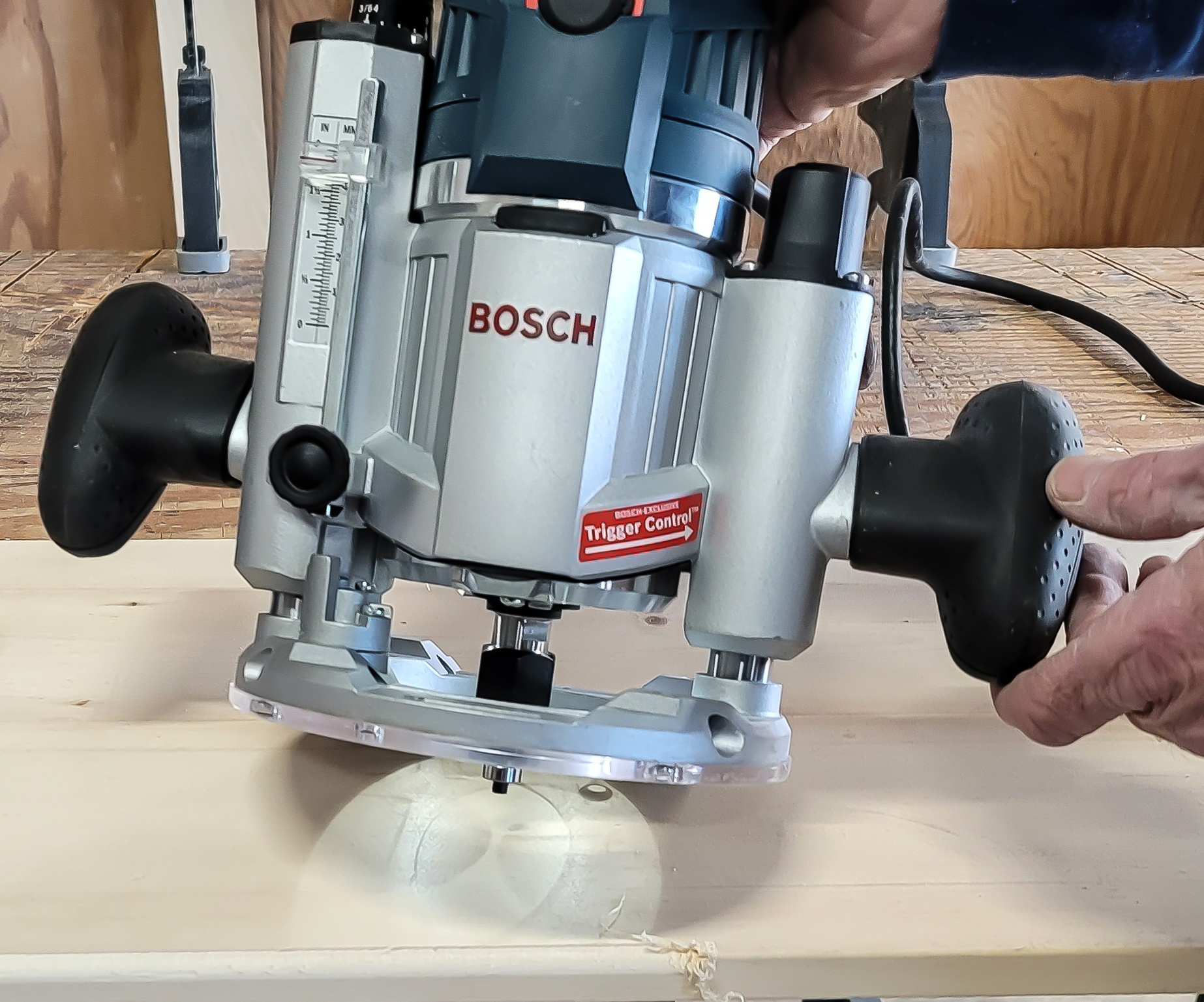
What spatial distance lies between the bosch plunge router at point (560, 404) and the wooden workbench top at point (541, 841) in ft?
0.23

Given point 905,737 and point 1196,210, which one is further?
point 1196,210

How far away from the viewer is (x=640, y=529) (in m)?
0.57

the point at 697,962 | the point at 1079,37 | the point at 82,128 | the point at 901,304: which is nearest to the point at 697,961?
the point at 697,962

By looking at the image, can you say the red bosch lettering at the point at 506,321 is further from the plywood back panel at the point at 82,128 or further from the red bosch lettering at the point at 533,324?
the plywood back panel at the point at 82,128

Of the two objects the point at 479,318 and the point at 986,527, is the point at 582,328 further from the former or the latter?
the point at 986,527

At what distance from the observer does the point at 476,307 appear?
549 millimetres

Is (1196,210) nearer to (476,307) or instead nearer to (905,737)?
(905,737)

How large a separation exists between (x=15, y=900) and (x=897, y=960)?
41 cm

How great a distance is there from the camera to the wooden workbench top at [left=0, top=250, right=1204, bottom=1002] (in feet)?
1.76

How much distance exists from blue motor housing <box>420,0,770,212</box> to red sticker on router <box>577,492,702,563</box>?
0.46 ft

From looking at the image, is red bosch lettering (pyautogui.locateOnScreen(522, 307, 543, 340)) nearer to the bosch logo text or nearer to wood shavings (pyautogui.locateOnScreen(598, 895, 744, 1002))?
the bosch logo text

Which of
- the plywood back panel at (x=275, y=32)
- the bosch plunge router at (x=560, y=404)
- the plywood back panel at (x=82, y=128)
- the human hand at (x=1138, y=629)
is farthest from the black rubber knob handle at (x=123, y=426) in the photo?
the plywood back panel at (x=82, y=128)

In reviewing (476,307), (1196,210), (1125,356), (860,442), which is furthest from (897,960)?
(1196,210)

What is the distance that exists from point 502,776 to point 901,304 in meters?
0.81
